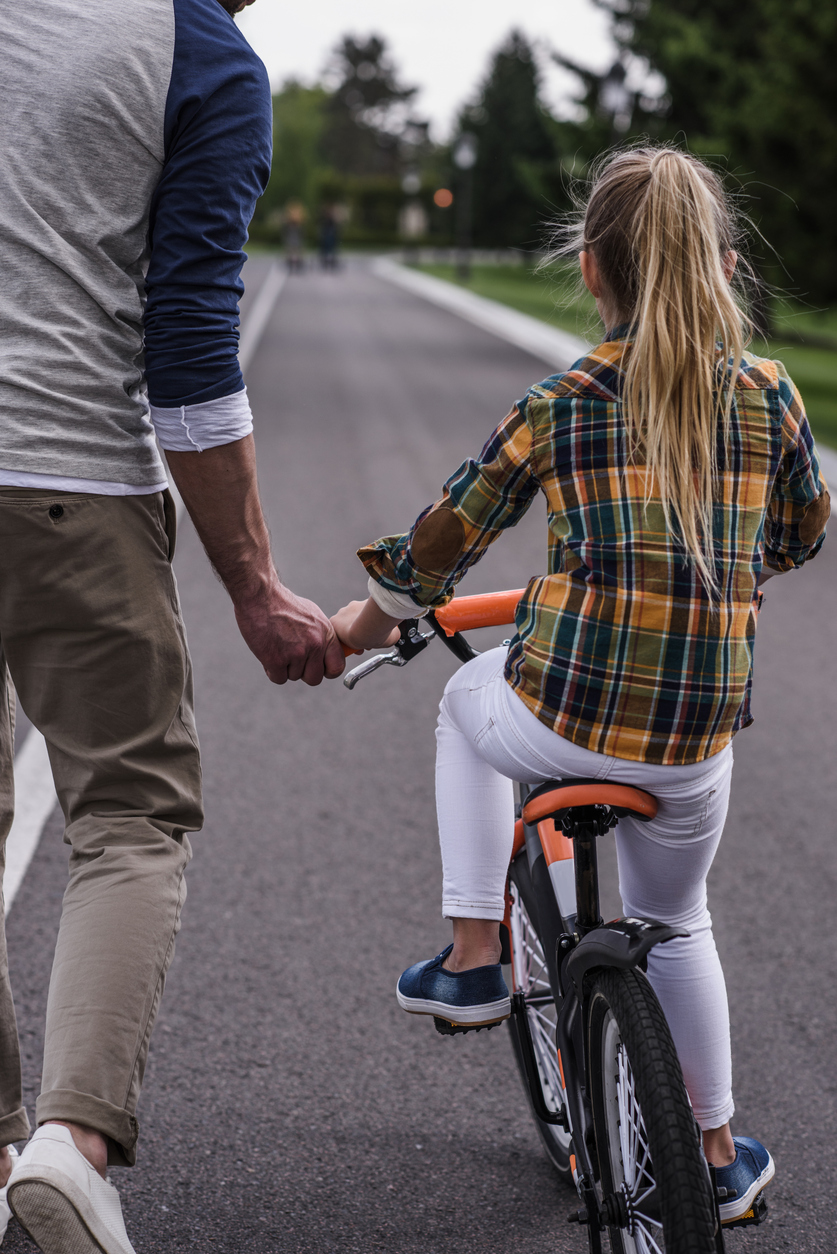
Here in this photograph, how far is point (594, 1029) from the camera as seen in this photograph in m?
2.00

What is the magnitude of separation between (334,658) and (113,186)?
2.84ft

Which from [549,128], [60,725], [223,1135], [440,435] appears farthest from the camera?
[549,128]

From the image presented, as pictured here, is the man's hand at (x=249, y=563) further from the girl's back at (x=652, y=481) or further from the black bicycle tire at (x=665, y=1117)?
the black bicycle tire at (x=665, y=1117)

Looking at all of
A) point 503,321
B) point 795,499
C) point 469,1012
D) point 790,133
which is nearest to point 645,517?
point 795,499

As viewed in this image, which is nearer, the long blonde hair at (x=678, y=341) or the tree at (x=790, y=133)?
the long blonde hair at (x=678, y=341)

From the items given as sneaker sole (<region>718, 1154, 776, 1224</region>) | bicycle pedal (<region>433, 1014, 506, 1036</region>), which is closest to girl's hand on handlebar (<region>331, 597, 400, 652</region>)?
bicycle pedal (<region>433, 1014, 506, 1036</region>)

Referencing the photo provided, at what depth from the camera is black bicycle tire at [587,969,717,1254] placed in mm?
1657

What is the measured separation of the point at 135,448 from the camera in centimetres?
Result: 203

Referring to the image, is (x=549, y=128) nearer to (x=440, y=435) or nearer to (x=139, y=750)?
(x=440, y=435)

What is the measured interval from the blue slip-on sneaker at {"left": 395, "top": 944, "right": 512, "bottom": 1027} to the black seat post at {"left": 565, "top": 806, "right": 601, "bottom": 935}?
0.19 meters

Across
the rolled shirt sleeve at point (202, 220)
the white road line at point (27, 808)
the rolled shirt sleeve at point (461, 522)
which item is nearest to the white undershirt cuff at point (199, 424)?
the rolled shirt sleeve at point (202, 220)

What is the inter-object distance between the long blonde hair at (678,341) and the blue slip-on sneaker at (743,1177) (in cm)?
99

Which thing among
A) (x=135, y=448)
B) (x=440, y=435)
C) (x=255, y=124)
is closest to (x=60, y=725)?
(x=135, y=448)

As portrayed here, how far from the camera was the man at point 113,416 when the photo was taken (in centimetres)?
189
